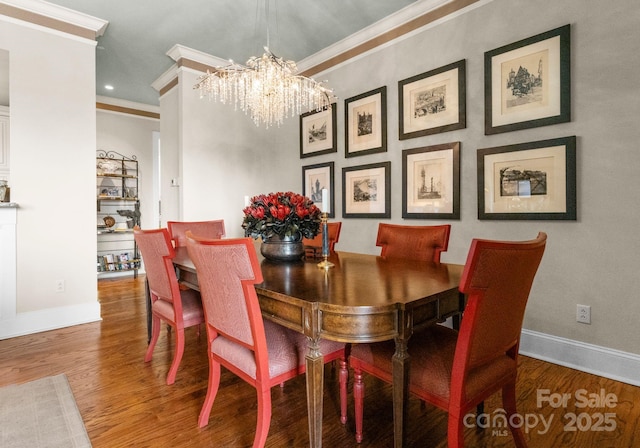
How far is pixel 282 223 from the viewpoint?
6.15 feet

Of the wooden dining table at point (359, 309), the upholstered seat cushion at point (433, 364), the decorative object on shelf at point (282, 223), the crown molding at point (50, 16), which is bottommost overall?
the upholstered seat cushion at point (433, 364)

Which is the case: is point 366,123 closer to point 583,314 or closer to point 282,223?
point 282,223

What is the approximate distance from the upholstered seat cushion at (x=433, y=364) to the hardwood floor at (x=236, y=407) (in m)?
0.44

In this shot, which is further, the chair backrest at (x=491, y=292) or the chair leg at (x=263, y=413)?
the chair leg at (x=263, y=413)

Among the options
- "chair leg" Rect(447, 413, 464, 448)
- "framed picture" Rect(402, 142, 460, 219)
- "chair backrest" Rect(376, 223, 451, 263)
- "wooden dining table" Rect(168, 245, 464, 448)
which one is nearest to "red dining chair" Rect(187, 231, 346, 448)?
"wooden dining table" Rect(168, 245, 464, 448)

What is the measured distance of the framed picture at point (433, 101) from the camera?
2766 millimetres

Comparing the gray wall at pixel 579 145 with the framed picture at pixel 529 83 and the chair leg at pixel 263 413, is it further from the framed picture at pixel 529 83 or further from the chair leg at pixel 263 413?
the chair leg at pixel 263 413

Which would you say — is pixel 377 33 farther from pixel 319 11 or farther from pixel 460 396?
pixel 460 396

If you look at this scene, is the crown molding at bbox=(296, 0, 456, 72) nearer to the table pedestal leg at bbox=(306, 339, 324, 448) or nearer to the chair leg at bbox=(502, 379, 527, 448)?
the chair leg at bbox=(502, 379, 527, 448)

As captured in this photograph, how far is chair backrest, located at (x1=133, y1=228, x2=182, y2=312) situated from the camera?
1.95 m

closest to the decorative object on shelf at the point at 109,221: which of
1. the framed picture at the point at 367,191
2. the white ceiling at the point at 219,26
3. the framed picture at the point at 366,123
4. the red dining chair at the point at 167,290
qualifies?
the white ceiling at the point at 219,26

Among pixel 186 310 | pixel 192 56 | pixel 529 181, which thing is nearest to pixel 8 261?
pixel 186 310

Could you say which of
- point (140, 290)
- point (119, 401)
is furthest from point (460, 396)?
point (140, 290)

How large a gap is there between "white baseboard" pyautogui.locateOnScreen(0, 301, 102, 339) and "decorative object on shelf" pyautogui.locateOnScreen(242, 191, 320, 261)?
94.9 inches
